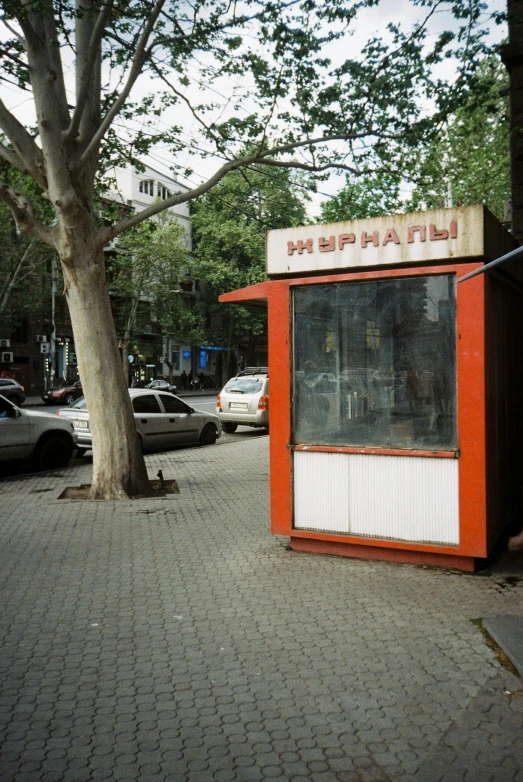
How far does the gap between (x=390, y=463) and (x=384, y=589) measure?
3.83 feet

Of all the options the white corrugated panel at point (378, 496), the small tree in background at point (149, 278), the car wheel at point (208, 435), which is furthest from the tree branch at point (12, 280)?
the white corrugated panel at point (378, 496)

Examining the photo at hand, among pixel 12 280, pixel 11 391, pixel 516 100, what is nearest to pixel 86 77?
→ pixel 516 100

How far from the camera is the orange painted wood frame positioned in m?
6.29

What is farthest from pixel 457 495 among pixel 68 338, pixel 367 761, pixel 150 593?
pixel 68 338

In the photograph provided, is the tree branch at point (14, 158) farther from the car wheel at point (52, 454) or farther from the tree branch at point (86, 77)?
the car wheel at point (52, 454)

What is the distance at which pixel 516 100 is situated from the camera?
1098 cm

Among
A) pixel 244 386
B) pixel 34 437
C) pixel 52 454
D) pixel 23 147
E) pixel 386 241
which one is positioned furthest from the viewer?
pixel 244 386

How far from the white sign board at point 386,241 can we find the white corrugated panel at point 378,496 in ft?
5.77

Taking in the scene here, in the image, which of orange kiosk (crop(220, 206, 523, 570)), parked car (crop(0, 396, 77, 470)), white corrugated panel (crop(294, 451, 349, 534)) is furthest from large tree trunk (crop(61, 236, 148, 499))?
white corrugated panel (crop(294, 451, 349, 534))

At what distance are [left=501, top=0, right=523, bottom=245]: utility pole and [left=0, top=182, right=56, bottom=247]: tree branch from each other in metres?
6.53

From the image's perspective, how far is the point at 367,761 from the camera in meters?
3.36

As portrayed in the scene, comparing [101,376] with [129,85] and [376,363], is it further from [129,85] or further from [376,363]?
[376,363]

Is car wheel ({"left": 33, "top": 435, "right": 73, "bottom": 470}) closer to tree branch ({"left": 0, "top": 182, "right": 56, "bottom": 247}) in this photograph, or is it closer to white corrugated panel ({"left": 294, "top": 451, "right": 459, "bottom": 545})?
tree branch ({"left": 0, "top": 182, "right": 56, "bottom": 247})

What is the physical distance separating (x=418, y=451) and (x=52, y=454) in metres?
9.20
